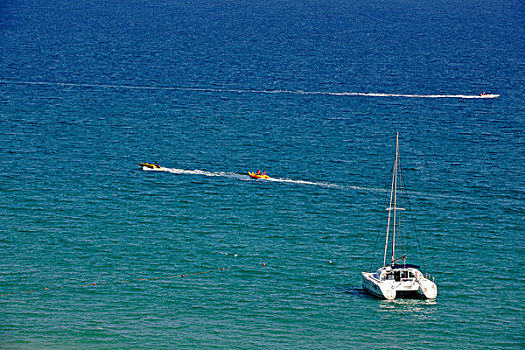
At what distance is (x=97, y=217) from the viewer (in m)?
134

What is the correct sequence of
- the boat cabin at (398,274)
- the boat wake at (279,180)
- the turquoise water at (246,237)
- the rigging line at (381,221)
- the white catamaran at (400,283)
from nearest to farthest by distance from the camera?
the turquoise water at (246,237) < the white catamaran at (400,283) < the boat cabin at (398,274) < the rigging line at (381,221) < the boat wake at (279,180)

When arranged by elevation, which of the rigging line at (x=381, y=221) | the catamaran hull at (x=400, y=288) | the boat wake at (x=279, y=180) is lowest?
the catamaran hull at (x=400, y=288)

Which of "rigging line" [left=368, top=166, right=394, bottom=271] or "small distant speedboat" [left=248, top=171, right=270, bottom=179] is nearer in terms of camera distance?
"rigging line" [left=368, top=166, right=394, bottom=271]

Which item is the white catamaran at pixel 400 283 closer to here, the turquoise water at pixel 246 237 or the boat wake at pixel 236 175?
the turquoise water at pixel 246 237

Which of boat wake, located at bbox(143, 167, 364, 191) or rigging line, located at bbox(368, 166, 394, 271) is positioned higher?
boat wake, located at bbox(143, 167, 364, 191)

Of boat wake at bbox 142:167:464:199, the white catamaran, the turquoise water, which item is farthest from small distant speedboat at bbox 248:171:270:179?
the white catamaran

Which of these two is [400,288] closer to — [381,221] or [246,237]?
[381,221]

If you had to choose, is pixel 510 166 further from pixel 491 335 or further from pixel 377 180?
pixel 491 335

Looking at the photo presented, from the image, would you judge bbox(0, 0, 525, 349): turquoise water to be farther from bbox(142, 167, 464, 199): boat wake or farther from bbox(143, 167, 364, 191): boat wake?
bbox(143, 167, 364, 191): boat wake

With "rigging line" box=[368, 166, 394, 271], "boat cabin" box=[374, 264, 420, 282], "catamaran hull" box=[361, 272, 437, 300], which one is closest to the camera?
"catamaran hull" box=[361, 272, 437, 300]

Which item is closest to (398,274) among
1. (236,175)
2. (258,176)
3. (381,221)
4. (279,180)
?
(381,221)

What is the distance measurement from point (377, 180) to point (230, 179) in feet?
94.9

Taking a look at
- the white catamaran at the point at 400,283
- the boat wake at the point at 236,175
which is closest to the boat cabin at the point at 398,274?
the white catamaran at the point at 400,283

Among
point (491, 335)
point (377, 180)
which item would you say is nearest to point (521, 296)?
point (491, 335)
